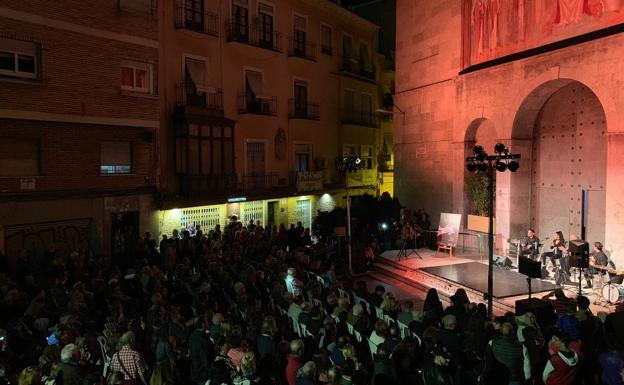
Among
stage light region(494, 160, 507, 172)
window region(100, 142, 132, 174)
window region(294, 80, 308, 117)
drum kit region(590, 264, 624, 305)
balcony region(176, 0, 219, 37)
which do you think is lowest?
drum kit region(590, 264, 624, 305)

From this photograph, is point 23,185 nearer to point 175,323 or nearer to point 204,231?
point 204,231

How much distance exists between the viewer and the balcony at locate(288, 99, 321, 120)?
24.7 meters

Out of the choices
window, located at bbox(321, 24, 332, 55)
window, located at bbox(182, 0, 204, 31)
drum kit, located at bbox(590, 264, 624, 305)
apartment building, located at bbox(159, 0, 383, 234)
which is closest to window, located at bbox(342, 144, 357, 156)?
apartment building, located at bbox(159, 0, 383, 234)

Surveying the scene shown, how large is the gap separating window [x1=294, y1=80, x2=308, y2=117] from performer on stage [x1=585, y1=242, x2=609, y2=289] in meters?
15.5

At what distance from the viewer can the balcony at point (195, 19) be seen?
62.2 ft

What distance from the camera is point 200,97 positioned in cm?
2000

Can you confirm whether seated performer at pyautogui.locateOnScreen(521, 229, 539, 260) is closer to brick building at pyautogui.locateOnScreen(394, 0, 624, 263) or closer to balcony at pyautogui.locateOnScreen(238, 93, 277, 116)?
brick building at pyautogui.locateOnScreen(394, 0, 624, 263)

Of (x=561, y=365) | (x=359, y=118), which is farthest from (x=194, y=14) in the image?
(x=561, y=365)

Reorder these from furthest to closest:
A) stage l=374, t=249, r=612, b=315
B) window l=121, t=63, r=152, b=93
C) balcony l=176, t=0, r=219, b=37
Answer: balcony l=176, t=0, r=219, b=37 < window l=121, t=63, r=152, b=93 < stage l=374, t=249, r=612, b=315

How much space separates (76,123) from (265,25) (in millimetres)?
10833

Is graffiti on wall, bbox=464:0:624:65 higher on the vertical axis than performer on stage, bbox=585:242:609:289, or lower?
higher

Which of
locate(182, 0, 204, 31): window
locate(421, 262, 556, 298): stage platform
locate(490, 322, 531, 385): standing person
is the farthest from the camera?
locate(182, 0, 204, 31): window

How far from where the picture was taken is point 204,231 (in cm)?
2030

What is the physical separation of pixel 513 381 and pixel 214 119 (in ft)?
52.7
